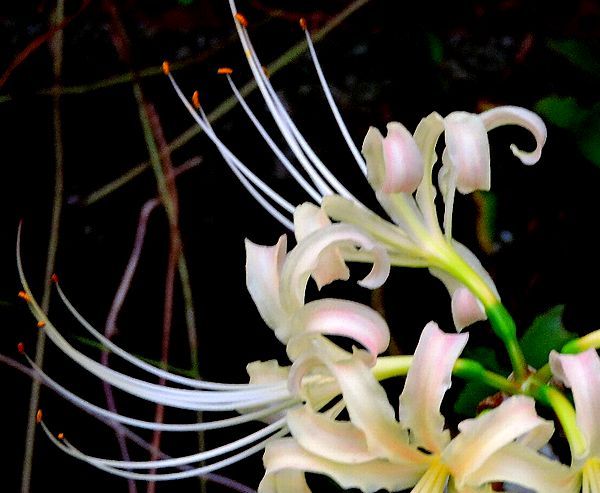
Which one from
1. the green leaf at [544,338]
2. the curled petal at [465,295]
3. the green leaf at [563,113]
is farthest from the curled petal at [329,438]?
the green leaf at [563,113]

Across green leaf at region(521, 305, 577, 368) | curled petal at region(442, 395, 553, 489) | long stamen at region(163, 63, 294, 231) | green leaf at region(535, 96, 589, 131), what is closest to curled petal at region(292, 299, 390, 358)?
curled petal at region(442, 395, 553, 489)

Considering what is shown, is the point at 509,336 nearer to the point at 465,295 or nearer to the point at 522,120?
the point at 465,295

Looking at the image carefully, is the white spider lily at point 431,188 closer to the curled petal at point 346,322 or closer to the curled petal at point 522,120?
the curled petal at point 522,120

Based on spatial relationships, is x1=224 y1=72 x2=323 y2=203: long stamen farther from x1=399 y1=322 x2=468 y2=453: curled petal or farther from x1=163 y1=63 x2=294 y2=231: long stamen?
x1=399 y1=322 x2=468 y2=453: curled petal

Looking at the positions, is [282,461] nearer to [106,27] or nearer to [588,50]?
[588,50]

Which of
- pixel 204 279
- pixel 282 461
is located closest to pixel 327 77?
pixel 204 279

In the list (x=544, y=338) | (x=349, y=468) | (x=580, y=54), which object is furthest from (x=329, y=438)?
(x=580, y=54)
